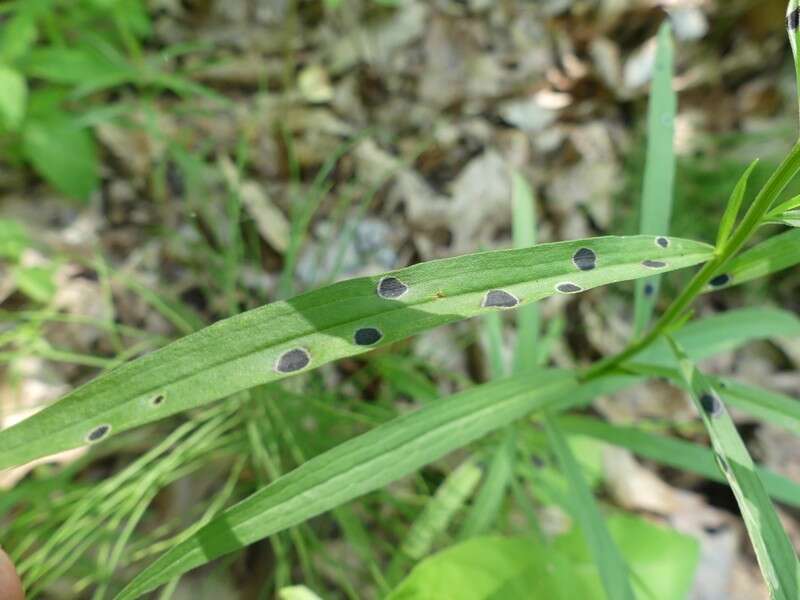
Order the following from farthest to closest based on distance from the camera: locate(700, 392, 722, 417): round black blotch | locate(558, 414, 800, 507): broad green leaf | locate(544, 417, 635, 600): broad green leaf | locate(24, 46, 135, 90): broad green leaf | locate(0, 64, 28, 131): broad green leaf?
locate(24, 46, 135, 90): broad green leaf
locate(0, 64, 28, 131): broad green leaf
locate(558, 414, 800, 507): broad green leaf
locate(544, 417, 635, 600): broad green leaf
locate(700, 392, 722, 417): round black blotch

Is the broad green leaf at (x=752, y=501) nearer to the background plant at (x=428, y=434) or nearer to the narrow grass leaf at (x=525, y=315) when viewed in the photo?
the background plant at (x=428, y=434)

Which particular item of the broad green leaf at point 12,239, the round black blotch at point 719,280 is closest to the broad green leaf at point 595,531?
the round black blotch at point 719,280

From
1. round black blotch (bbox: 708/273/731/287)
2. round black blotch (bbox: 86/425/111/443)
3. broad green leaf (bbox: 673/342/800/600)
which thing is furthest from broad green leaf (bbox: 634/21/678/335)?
round black blotch (bbox: 86/425/111/443)

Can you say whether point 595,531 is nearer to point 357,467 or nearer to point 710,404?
point 710,404

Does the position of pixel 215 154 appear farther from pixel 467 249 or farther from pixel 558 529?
pixel 558 529

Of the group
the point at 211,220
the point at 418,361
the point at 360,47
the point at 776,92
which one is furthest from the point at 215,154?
the point at 776,92

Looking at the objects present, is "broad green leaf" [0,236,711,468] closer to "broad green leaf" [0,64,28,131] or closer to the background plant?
the background plant
